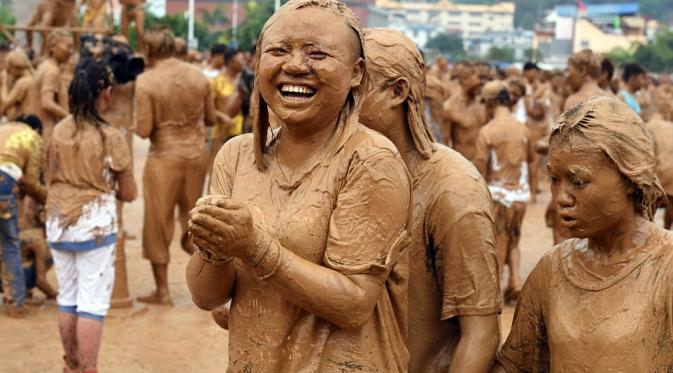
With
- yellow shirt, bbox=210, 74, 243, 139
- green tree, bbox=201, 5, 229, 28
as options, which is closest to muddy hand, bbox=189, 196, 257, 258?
yellow shirt, bbox=210, 74, 243, 139

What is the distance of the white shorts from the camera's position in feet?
20.3

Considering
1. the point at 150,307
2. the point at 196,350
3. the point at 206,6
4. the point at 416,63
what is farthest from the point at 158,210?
the point at 206,6

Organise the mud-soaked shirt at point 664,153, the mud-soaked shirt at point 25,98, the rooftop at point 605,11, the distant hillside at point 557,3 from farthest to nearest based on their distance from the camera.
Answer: the distant hillside at point 557,3
the rooftop at point 605,11
the mud-soaked shirt at point 25,98
the mud-soaked shirt at point 664,153

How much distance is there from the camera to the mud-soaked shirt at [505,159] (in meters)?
8.67

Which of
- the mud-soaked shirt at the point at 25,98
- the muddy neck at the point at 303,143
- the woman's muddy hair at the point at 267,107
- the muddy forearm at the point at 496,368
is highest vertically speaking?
the woman's muddy hair at the point at 267,107

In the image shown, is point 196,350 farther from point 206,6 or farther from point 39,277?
point 206,6

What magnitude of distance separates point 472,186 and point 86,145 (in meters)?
3.92

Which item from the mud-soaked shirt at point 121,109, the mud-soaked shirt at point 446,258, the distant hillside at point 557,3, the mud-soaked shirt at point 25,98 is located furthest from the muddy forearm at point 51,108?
the distant hillside at point 557,3

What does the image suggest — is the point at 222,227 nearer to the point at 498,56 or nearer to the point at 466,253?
the point at 466,253

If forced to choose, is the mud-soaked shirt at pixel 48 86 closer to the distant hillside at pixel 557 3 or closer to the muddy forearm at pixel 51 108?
the muddy forearm at pixel 51 108

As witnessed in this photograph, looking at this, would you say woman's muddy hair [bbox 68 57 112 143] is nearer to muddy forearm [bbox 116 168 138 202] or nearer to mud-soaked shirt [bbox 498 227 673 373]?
muddy forearm [bbox 116 168 138 202]

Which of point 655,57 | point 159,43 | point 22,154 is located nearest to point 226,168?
point 22,154

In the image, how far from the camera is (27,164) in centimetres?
763

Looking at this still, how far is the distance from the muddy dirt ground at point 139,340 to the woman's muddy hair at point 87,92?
1.84 meters
